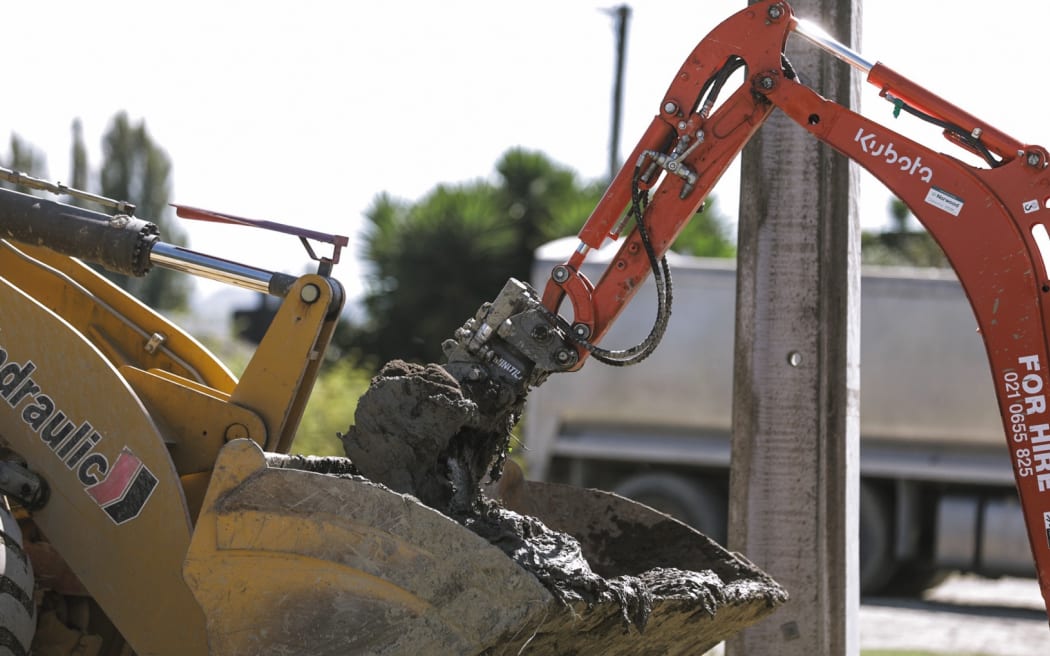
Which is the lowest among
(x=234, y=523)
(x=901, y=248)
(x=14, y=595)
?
(x=14, y=595)

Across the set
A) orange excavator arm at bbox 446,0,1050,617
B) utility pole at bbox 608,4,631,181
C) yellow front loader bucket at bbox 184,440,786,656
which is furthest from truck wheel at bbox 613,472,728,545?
utility pole at bbox 608,4,631,181

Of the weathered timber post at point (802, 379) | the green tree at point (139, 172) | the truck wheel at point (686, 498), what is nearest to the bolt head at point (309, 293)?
the weathered timber post at point (802, 379)

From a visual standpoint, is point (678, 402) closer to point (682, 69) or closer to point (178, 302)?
point (682, 69)

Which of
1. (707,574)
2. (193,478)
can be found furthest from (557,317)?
(193,478)

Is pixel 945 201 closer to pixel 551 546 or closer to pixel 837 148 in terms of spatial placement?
pixel 837 148

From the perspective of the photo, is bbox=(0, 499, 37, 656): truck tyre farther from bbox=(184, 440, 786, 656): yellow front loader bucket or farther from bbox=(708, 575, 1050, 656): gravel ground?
bbox=(708, 575, 1050, 656): gravel ground

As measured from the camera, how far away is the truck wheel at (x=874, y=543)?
12.5 m

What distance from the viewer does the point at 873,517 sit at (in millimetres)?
12539

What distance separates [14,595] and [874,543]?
9755mm

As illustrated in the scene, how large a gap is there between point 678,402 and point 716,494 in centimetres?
92

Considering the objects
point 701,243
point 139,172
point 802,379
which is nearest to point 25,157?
point 139,172

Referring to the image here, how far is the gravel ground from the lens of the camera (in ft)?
30.1

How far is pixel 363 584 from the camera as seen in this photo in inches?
140

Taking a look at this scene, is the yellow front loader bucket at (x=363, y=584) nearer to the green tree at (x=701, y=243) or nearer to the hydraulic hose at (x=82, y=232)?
the hydraulic hose at (x=82, y=232)
